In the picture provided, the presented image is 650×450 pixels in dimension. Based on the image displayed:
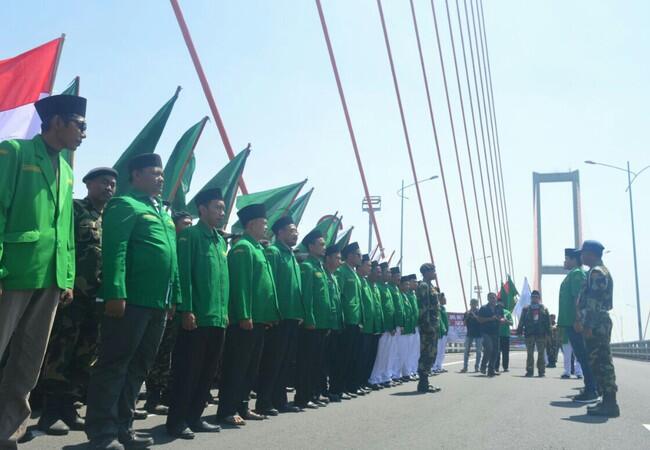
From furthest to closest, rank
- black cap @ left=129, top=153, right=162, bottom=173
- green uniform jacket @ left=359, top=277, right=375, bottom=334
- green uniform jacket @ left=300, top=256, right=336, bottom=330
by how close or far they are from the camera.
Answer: green uniform jacket @ left=359, top=277, right=375, bottom=334
green uniform jacket @ left=300, top=256, right=336, bottom=330
black cap @ left=129, top=153, right=162, bottom=173

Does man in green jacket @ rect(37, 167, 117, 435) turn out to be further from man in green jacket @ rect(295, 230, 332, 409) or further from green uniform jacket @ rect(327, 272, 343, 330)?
green uniform jacket @ rect(327, 272, 343, 330)

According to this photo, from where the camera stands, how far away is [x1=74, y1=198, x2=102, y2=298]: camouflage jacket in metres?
5.55

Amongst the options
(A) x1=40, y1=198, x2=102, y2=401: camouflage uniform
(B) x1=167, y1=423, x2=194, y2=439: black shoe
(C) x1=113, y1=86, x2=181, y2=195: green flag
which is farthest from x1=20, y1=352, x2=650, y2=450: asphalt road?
(C) x1=113, y1=86, x2=181, y2=195: green flag

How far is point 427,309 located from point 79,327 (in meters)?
6.22

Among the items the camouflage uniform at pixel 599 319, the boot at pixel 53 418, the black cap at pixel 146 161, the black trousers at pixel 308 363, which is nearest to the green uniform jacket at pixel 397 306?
the black trousers at pixel 308 363

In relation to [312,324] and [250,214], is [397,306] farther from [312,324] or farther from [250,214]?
[250,214]

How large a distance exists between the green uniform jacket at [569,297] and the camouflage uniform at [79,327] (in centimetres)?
638

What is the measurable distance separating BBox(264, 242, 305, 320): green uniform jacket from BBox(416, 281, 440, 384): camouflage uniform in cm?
348

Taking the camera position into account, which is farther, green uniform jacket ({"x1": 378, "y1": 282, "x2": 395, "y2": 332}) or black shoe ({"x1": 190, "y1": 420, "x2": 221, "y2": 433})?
green uniform jacket ({"x1": 378, "y1": 282, "x2": 395, "y2": 332})

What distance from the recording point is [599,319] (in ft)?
25.7

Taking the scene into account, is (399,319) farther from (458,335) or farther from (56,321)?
(458,335)

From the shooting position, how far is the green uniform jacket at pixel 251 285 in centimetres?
611

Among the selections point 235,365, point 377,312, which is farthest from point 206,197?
point 377,312

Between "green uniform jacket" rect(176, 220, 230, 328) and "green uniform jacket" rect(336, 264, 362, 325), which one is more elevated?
"green uniform jacket" rect(336, 264, 362, 325)
